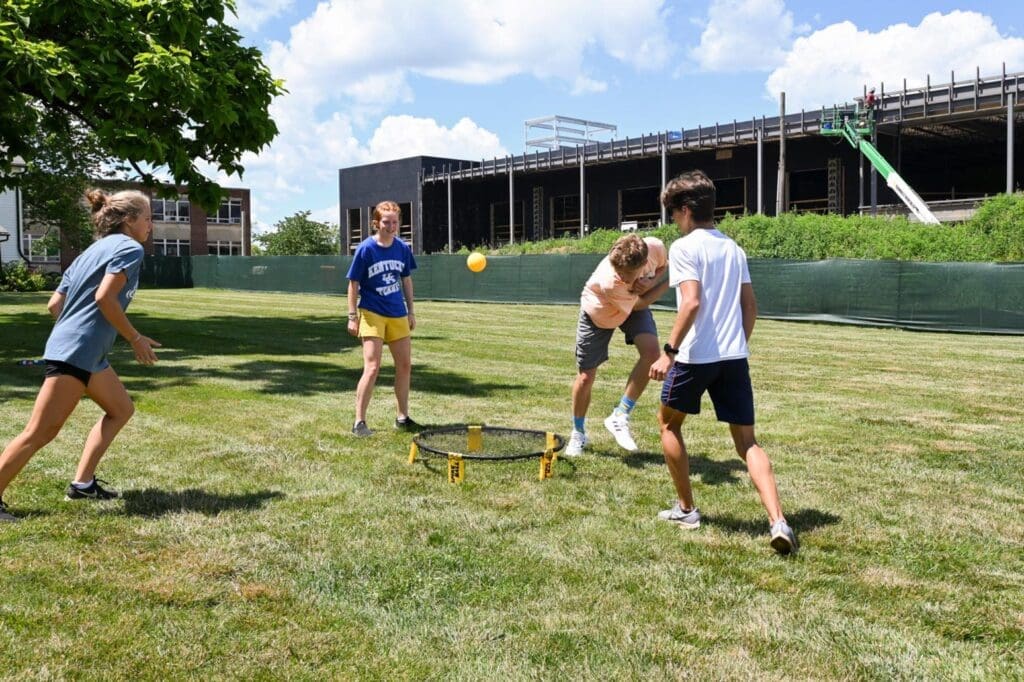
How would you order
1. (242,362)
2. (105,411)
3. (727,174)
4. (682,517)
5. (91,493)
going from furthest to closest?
(727,174) → (242,362) → (91,493) → (105,411) → (682,517)

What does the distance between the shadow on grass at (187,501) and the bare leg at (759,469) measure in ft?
9.02

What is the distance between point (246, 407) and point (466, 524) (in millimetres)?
4562

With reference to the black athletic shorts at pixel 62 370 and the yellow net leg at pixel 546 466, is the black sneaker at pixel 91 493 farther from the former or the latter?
the yellow net leg at pixel 546 466

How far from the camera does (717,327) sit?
4.55 m

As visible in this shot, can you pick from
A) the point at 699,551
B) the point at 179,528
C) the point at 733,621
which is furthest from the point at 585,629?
the point at 179,528

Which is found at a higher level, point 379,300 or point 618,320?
point 379,300

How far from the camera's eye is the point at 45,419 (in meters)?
4.74

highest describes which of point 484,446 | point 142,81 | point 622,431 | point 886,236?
point 142,81

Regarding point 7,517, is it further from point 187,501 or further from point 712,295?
point 712,295

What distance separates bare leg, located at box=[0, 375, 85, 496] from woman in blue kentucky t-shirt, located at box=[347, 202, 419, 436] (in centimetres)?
270

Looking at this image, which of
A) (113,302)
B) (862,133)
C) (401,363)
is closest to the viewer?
(113,302)

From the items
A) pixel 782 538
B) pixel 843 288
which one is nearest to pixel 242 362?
pixel 782 538

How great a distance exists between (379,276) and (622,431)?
91.6 inches

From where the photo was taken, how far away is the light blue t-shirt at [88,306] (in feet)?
15.4
